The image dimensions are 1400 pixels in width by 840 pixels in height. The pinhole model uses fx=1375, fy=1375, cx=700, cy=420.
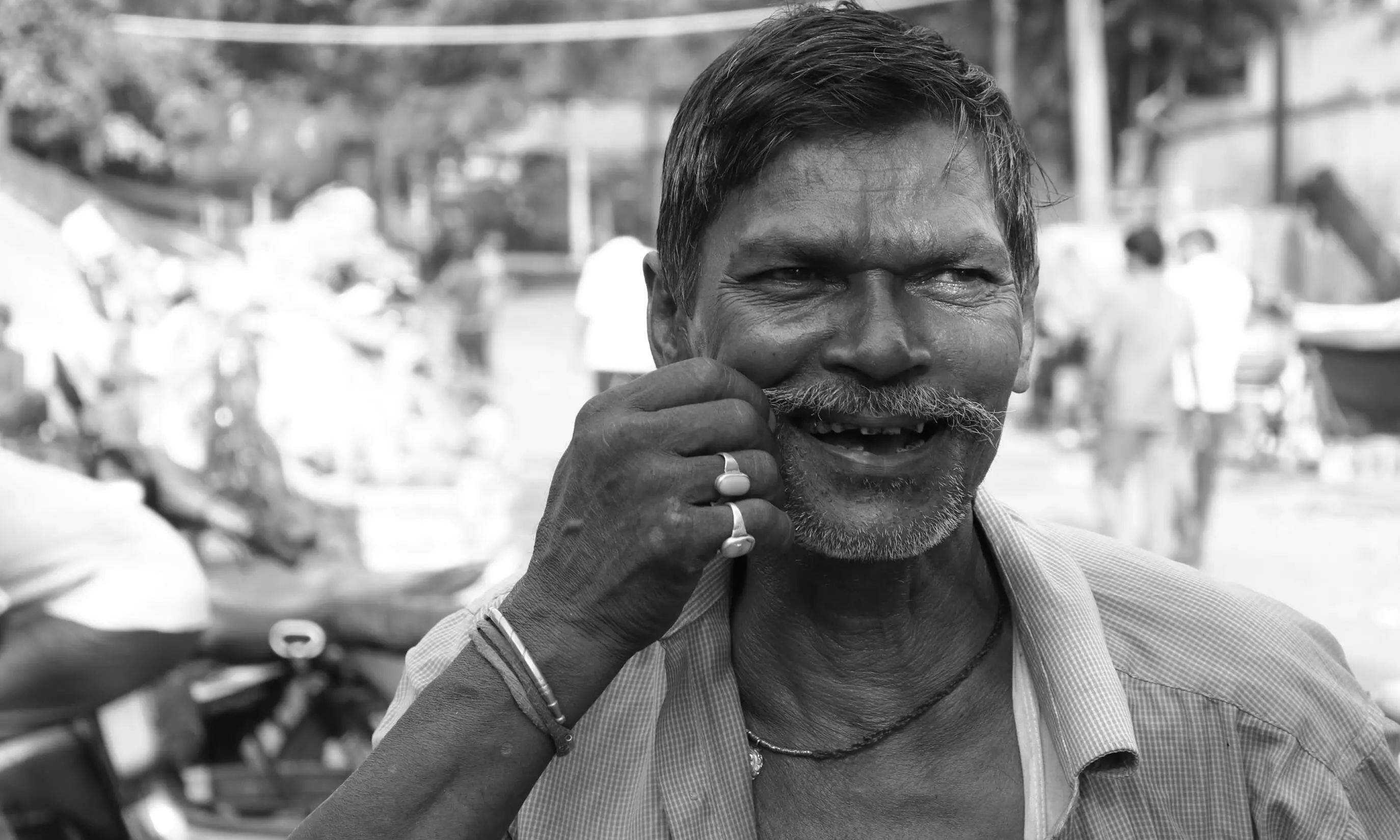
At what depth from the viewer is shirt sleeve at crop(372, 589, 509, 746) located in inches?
66.6

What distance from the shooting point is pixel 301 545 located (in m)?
5.55

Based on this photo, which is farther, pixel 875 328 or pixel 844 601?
pixel 844 601

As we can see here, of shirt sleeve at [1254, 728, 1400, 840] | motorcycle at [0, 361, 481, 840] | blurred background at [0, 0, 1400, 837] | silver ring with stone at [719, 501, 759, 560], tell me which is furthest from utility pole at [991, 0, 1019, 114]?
silver ring with stone at [719, 501, 759, 560]

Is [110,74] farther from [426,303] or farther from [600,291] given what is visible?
[600,291]

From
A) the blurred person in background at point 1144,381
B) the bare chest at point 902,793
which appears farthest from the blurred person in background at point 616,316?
the bare chest at point 902,793

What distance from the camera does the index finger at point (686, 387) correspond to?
1423mm

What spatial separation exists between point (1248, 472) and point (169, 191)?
16.0 m

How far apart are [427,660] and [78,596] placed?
2.85 m

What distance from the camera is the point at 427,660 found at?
67.5 inches

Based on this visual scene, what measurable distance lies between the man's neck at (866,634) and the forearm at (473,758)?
0.43 metres

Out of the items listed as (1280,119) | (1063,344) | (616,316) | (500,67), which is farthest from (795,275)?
(500,67)

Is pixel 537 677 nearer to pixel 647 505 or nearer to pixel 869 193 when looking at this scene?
pixel 647 505

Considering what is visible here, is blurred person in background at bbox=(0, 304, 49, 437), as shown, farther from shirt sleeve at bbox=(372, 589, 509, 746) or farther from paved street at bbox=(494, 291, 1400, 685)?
paved street at bbox=(494, 291, 1400, 685)

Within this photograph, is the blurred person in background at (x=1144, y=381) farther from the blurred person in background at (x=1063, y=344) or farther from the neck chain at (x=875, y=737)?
the neck chain at (x=875, y=737)
